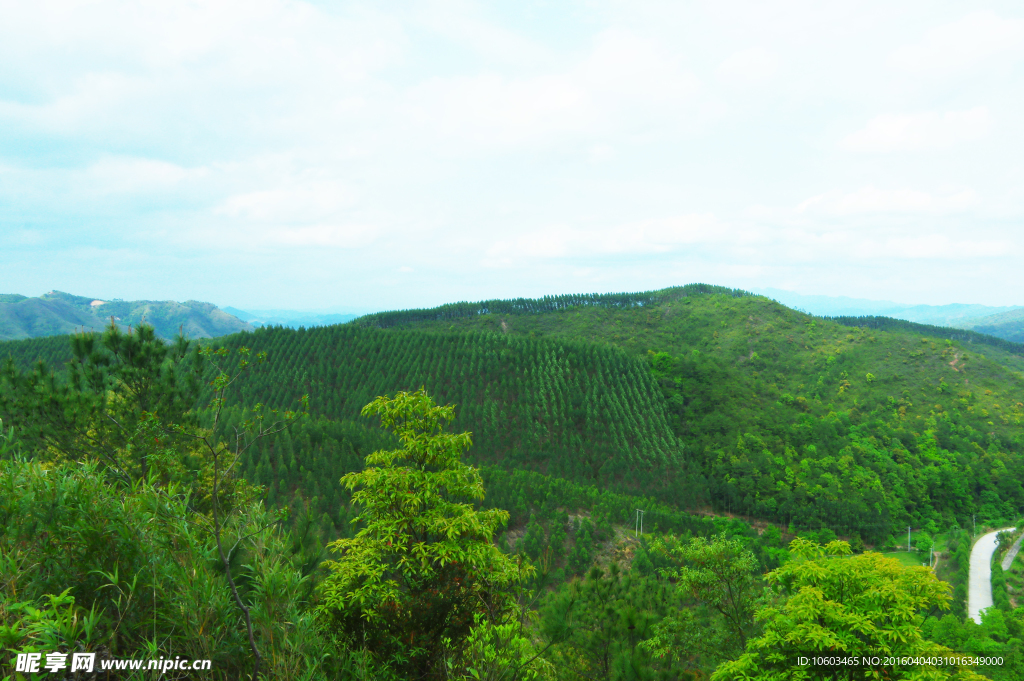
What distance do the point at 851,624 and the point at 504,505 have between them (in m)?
46.9

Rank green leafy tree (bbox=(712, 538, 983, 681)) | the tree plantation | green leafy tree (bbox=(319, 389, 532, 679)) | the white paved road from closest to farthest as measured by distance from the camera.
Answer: the tree plantation, green leafy tree (bbox=(319, 389, 532, 679)), green leafy tree (bbox=(712, 538, 983, 681)), the white paved road

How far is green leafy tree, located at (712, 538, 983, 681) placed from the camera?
33.4 ft

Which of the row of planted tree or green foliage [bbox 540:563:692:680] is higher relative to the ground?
the row of planted tree

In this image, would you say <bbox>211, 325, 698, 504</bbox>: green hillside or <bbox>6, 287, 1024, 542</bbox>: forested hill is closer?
<bbox>6, 287, 1024, 542</bbox>: forested hill

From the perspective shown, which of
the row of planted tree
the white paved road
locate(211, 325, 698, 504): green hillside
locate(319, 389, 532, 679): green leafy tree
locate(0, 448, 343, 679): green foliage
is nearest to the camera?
locate(0, 448, 343, 679): green foliage

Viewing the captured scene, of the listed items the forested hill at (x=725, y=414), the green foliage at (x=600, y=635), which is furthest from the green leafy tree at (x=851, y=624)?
the forested hill at (x=725, y=414)

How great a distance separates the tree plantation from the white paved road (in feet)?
8.22

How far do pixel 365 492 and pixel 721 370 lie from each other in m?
127

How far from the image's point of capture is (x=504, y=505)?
54.6 meters

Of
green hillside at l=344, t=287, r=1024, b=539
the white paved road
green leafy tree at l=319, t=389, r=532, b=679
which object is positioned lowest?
the white paved road

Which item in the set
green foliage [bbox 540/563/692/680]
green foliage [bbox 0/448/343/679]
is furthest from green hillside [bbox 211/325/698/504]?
green foliage [bbox 0/448/343/679]

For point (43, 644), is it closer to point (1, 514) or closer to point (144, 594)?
point (144, 594)

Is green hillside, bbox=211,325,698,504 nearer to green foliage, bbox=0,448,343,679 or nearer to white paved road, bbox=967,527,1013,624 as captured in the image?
white paved road, bbox=967,527,1013,624

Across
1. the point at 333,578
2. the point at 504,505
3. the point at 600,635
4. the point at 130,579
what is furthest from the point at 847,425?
the point at 130,579
